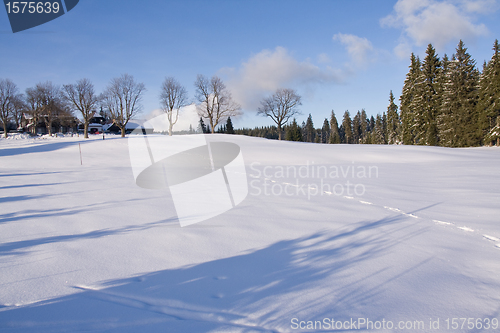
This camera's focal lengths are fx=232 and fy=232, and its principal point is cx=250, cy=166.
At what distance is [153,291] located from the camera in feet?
8.39

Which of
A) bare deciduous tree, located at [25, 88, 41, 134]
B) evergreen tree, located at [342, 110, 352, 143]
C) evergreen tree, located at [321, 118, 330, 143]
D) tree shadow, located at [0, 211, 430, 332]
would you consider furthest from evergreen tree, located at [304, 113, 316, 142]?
tree shadow, located at [0, 211, 430, 332]

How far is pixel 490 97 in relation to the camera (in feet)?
92.9

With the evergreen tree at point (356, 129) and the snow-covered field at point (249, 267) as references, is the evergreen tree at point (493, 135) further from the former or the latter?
the evergreen tree at point (356, 129)

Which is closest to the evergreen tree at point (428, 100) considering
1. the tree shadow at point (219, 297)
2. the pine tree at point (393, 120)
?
the pine tree at point (393, 120)

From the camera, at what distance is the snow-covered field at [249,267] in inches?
87.1

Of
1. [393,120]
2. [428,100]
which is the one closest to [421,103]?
[428,100]

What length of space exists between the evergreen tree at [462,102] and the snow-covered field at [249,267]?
33.1 m

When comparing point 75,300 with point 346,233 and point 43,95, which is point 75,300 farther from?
point 43,95

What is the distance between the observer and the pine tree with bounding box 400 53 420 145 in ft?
124

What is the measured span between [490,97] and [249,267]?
131ft

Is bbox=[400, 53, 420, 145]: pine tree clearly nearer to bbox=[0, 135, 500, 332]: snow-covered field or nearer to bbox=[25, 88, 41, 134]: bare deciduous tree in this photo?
bbox=[0, 135, 500, 332]: snow-covered field

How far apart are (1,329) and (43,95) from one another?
58570mm

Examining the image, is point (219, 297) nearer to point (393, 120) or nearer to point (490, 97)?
point (490, 97)

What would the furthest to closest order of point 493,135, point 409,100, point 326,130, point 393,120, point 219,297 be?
point 326,130
point 393,120
point 409,100
point 493,135
point 219,297
